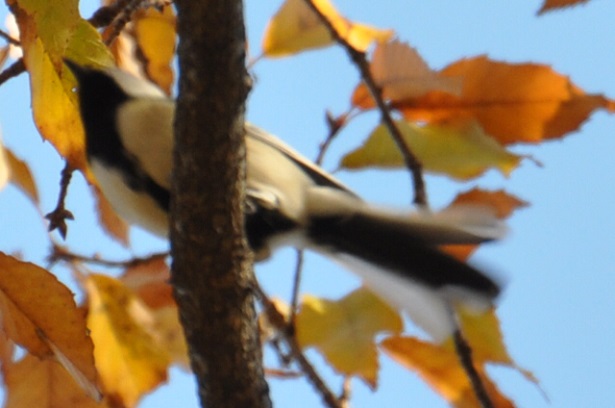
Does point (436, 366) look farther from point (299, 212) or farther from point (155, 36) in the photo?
point (155, 36)

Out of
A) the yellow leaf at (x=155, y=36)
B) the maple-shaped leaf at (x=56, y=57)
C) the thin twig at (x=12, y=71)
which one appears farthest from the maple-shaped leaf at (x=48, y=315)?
the yellow leaf at (x=155, y=36)

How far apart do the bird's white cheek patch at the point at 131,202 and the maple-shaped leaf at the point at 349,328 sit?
0.21 m

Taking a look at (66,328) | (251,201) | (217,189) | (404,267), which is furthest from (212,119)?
(404,267)

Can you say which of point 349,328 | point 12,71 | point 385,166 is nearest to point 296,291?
point 349,328

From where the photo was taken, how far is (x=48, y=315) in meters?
0.64

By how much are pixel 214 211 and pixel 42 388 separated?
25cm

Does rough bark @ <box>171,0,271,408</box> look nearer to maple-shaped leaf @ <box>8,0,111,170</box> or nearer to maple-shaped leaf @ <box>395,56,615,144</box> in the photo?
maple-shaped leaf @ <box>8,0,111,170</box>

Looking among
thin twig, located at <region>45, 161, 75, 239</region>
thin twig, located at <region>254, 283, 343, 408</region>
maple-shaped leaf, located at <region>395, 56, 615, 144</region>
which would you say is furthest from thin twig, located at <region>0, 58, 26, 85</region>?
maple-shaped leaf, located at <region>395, 56, 615, 144</region>

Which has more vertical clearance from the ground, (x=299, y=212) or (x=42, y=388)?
(x=299, y=212)

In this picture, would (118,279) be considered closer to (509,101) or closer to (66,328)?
(66,328)

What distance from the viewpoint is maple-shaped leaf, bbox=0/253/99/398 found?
0.63 meters

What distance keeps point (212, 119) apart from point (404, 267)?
44 centimetres

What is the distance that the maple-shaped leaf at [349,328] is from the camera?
969 millimetres

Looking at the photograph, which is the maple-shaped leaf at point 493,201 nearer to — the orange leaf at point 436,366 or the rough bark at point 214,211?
the orange leaf at point 436,366
